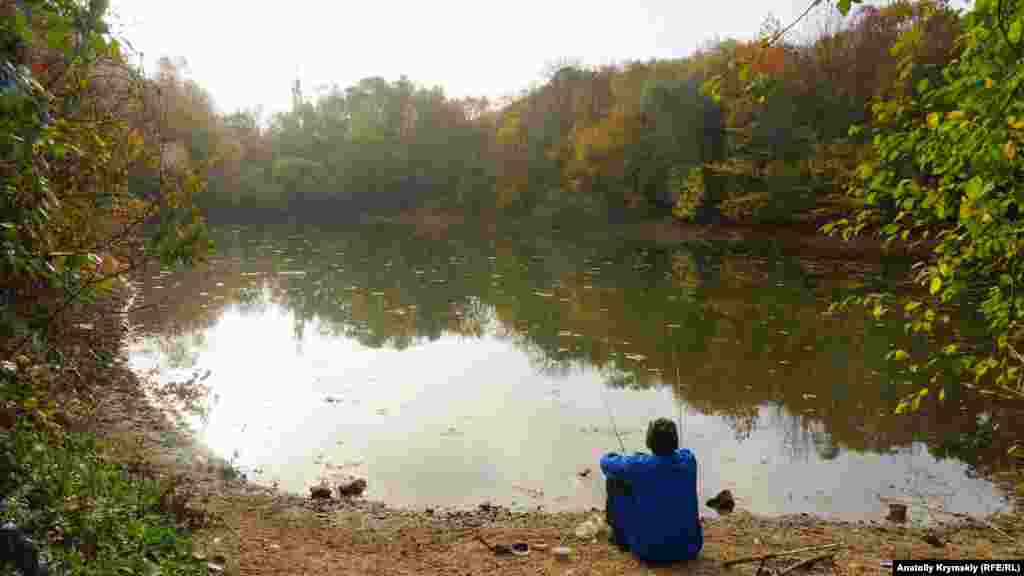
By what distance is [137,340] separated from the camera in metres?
13.6

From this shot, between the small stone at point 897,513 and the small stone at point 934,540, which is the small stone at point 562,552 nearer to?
the small stone at point 934,540

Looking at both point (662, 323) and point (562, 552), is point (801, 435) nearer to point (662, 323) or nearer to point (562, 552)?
point (562, 552)

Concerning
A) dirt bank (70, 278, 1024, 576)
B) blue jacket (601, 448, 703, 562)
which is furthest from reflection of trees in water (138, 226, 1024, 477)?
blue jacket (601, 448, 703, 562)

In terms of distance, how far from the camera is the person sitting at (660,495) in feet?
16.3

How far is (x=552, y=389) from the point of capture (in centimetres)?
1099

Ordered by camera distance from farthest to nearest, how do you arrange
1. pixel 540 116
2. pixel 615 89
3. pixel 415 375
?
pixel 540 116 < pixel 615 89 < pixel 415 375

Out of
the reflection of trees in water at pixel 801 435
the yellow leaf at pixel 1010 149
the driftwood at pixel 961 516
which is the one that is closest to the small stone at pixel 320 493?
the reflection of trees in water at pixel 801 435

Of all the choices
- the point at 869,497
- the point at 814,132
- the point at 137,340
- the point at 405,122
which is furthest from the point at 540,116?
the point at 869,497

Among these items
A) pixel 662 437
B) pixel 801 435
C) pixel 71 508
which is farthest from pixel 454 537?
pixel 801 435

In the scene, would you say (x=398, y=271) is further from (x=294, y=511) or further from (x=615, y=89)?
(x=615, y=89)

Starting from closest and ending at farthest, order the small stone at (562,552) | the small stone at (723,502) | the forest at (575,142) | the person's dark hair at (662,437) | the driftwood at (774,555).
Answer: the person's dark hair at (662,437) < the driftwood at (774,555) < the small stone at (562,552) < the small stone at (723,502) < the forest at (575,142)

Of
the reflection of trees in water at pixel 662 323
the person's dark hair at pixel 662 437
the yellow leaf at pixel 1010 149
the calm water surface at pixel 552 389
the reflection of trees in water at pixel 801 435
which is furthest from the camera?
the reflection of trees in water at pixel 662 323

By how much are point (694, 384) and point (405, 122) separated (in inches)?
2377

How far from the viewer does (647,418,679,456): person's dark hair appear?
494cm
